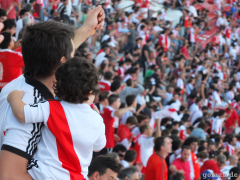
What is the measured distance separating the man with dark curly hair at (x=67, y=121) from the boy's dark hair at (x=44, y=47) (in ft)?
0.19

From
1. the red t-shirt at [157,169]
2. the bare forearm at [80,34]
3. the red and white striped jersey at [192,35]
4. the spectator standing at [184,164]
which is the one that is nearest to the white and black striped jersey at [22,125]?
the bare forearm at [80,34]

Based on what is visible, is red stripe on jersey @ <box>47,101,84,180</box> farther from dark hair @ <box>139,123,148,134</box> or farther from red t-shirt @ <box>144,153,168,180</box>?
A: dark hair @ <box>139,123,148,134</box>

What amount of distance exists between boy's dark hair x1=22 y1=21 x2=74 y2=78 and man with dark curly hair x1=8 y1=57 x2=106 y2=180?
59 millimetres

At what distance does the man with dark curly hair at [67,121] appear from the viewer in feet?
4.01

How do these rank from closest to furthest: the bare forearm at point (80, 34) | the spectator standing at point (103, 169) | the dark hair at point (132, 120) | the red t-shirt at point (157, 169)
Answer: the bare forearm at point (80, 34) < the spectator standing at point (103, 169) < the red t-shirt at point (157, 169) < the dark hair at point (132, 120)

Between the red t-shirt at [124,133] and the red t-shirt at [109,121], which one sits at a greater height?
the red t-shirt at [109,121]

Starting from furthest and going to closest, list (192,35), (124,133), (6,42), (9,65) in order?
(192,35) < (124,133) < (6,42) < (9,65)

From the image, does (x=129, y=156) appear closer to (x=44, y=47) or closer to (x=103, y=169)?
(x=103, y=169)

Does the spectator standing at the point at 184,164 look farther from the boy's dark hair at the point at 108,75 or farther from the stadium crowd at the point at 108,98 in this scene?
the boy's dark hair at the point at 108,75

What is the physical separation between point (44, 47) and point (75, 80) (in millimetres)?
173

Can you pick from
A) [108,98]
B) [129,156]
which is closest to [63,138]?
[129,156]

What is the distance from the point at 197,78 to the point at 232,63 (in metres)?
5.10

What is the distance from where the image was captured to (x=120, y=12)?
12.9 metres

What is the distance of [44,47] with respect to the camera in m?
1.30
